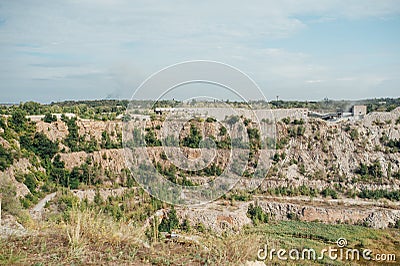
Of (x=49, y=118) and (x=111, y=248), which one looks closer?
(x=111, y=248)

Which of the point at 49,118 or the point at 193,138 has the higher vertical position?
the point at 49,118

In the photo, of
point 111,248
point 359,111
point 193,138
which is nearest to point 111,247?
point 111,248

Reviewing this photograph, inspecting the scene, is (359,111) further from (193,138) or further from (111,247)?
(111,247)

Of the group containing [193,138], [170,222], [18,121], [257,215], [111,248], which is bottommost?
[257,215]

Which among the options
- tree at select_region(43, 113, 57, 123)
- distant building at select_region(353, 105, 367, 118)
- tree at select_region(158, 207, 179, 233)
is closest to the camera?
tree at select_region(158, 207, 179, 233)

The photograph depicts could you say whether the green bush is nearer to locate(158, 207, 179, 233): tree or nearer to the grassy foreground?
locate(158, 207, 179, 233): tree

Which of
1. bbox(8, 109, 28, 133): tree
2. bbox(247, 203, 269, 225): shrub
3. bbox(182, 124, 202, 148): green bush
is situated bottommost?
bbox(247, 203, 269, 225): shrub

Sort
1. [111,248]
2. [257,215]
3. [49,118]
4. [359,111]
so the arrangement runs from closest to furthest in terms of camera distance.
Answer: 1. [111,248]
2. [257,215]
3. [49,118]
4. [359,111]

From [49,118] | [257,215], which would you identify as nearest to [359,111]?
[257,215]

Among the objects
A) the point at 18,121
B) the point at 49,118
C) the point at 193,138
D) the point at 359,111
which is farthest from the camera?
the point at 359,111

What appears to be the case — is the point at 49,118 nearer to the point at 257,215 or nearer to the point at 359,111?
the point at 257,215

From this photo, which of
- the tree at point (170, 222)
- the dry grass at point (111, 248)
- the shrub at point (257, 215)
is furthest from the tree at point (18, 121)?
the dry grass at point (111, 248)

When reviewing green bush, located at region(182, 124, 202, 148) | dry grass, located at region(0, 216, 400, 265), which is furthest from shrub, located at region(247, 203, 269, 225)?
dry grass, located at region(0, 216, 400, 265)

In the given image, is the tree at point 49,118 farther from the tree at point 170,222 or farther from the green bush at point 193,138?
the tree at point 170,222
